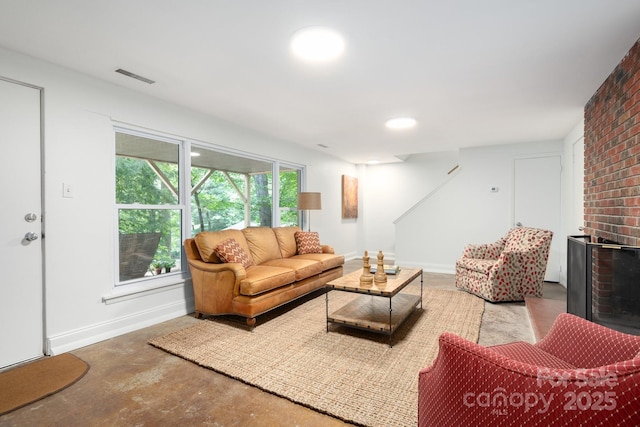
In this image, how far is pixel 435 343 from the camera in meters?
2.59

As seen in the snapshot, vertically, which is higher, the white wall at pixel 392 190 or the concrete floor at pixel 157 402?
the white wall at pixel 392 190

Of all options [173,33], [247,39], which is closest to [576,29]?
[247,39]

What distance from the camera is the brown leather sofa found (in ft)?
9.83

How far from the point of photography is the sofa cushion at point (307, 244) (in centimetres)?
462

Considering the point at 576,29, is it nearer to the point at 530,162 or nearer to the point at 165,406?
the point at 165,406

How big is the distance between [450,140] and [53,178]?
4.95 m

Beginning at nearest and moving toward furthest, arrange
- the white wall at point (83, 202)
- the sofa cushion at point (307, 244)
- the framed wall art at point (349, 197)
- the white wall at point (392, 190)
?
the white wall at point (83, 202)
the sofa cushion at point (307, 244)
the framed wall art at point (349, 197)
the white wall at point (392, 190)

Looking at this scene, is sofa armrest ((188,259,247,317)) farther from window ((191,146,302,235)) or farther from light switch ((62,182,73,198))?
light switch ((62,182,73,198))

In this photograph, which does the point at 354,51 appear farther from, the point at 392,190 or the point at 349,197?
the point at 392,190

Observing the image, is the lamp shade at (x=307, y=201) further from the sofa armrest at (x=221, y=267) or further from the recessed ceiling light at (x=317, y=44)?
the recessed ceiling light at (x=317, y=44)

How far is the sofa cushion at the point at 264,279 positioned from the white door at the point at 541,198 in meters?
4.08

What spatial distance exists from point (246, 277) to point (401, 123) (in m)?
2.63

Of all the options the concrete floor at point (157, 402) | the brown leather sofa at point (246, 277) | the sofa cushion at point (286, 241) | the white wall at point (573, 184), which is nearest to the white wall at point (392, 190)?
the white wall at point (573, 184)

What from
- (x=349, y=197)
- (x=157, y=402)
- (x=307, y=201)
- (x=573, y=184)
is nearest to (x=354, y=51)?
(x=157, y=402)
